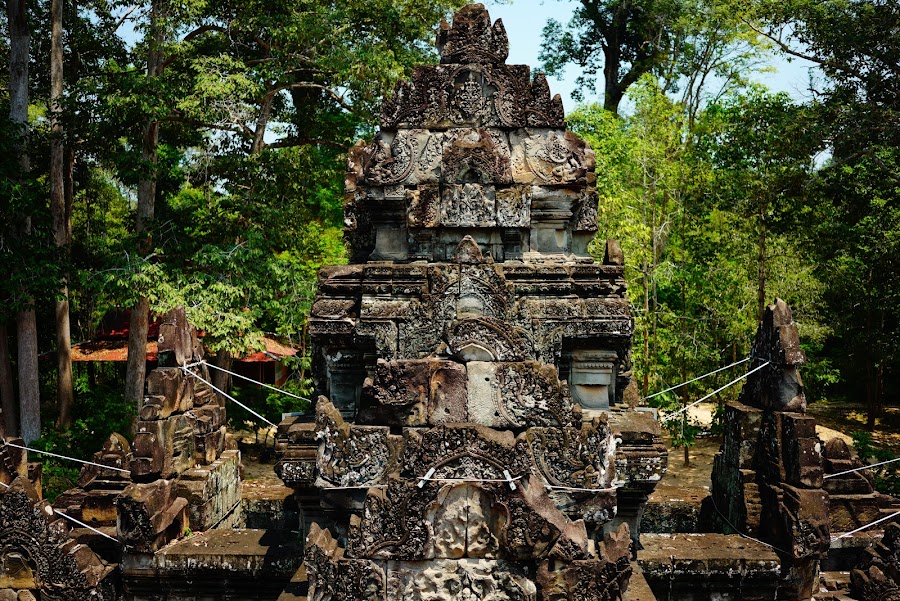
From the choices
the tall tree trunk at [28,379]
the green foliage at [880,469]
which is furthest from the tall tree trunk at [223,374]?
the green foliage at [880,469]

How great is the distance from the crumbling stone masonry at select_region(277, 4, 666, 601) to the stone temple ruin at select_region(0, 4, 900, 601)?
18mm

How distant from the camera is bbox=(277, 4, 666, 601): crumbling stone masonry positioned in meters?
4.54

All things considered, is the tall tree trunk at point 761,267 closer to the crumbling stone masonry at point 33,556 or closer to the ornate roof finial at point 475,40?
the ornate roof finial at point 475,40

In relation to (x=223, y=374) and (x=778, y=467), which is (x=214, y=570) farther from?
(x=223, y=374)

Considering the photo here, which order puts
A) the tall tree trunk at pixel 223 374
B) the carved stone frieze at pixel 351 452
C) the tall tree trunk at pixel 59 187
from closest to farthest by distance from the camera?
the carved stone frieze at pixel 351 452, the tall tree trunk at pixel 59 187, the tall tree trunk at pixel 223 374

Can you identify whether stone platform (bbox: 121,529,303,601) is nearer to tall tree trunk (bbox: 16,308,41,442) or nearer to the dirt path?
the dirt path

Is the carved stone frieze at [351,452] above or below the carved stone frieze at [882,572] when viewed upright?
above

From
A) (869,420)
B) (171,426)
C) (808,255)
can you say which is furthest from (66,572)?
(869,420)

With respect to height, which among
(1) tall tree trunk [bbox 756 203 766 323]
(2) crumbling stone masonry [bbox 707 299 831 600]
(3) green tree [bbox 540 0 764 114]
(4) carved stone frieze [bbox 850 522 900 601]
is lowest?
(4) carved stone frieze [bbox 850 522 900 601]

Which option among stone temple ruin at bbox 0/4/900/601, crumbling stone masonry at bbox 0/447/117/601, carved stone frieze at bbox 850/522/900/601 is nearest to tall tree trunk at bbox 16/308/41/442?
stone temple ruin at bbox 0/4/900/601

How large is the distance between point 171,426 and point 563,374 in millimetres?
4224

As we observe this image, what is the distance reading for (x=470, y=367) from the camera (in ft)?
16.4

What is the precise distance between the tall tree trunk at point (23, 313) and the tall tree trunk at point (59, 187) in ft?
2.00

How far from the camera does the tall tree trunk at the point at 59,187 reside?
17.4 meters
